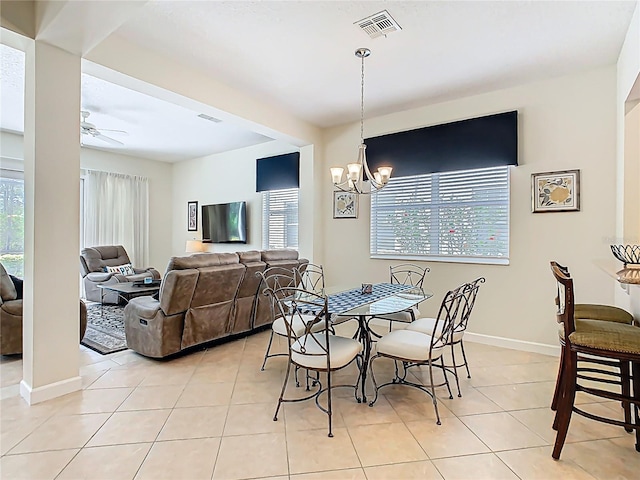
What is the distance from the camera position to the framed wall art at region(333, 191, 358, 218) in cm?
486

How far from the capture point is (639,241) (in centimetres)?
281

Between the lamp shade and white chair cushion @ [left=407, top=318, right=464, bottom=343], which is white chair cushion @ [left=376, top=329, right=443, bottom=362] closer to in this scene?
white chair cushion @ [left=407, top=318, right=464, bottom=343]

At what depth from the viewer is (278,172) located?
18.9 feet

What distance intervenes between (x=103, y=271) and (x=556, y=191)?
6.86 meters

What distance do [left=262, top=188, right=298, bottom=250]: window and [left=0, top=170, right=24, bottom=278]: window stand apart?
3.83 m

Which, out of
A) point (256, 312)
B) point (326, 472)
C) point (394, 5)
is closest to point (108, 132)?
point (256, 312)

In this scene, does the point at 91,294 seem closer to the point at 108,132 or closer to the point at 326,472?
the point at 108,132

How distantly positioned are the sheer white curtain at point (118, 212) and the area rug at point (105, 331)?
1687 mm

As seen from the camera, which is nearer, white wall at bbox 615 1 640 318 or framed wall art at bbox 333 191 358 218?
white wall at bbox 615 1 640 318

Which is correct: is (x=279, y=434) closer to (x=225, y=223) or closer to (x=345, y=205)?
(x=345, y=205)

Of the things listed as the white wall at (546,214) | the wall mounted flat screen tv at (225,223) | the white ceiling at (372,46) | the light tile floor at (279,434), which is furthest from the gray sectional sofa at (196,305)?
the wall mounted flat screen tv at (225,223)

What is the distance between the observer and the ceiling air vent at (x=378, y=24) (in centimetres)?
249

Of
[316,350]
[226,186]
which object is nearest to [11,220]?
[226,186]

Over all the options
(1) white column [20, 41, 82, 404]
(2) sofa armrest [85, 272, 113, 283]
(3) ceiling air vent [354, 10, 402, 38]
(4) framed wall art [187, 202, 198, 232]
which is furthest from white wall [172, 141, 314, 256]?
(1) white column [20, 41, 82, 404]
